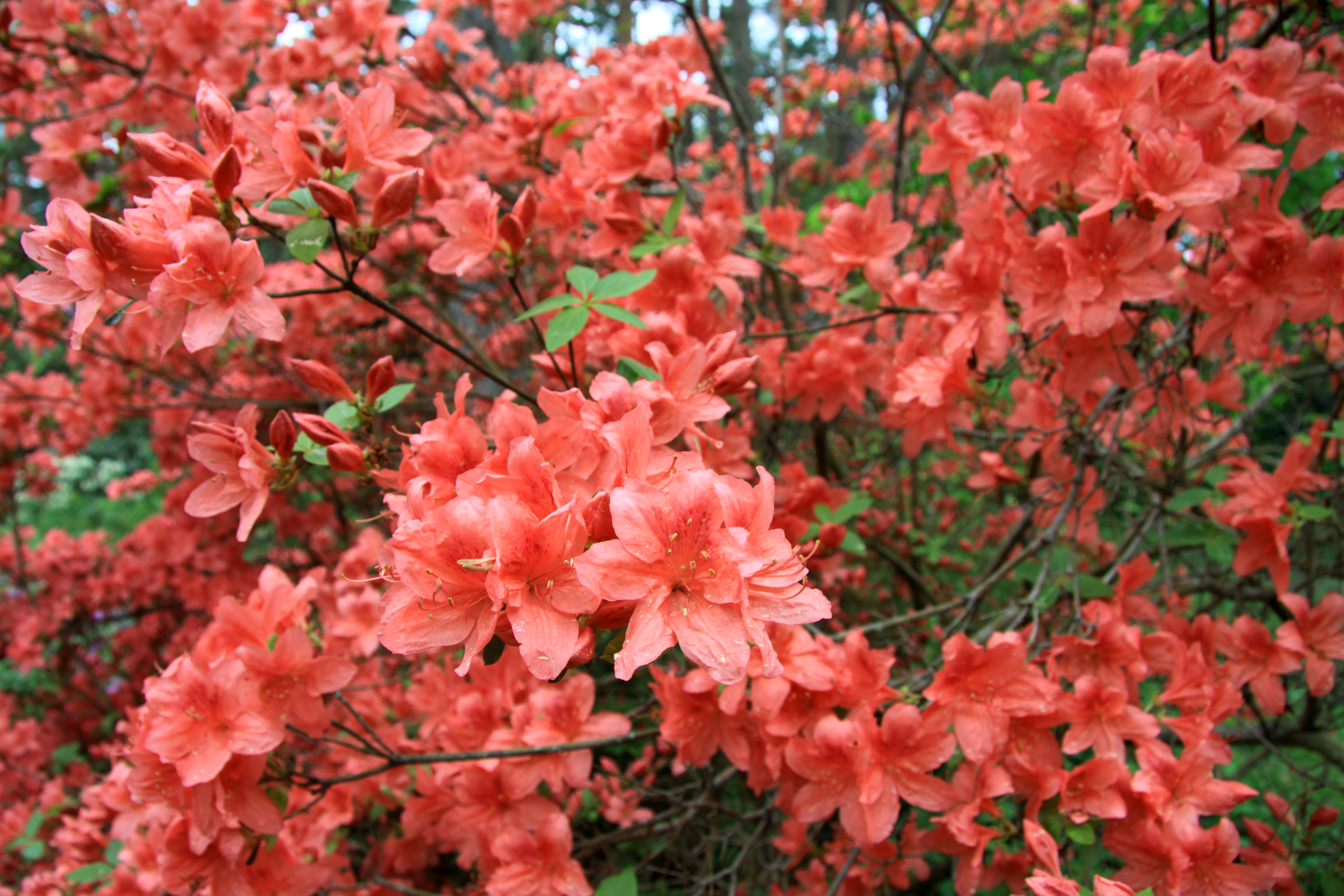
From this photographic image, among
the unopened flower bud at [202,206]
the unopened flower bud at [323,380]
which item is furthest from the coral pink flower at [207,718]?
the unopened flower bud at [202,206]

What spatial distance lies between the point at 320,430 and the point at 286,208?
15.1 inches

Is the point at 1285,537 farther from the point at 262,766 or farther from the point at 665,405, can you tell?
the point at 262,766

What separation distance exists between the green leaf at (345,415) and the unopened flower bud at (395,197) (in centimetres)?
32

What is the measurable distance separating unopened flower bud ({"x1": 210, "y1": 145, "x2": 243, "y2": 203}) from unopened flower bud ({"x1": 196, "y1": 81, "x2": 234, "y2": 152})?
0.06 metres

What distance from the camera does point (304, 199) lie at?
1231 mm

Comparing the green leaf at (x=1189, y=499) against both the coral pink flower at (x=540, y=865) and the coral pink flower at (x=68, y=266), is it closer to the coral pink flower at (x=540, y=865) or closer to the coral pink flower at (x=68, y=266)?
the coral pink flower at (x=540, y=865)

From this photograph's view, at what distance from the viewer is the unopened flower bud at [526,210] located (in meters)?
1.38

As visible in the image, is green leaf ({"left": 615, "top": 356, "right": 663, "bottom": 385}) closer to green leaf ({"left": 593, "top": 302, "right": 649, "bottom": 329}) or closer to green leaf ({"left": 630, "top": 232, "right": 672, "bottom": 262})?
green leaf ({"left": 593, "top": 302, "right": 649, "bottom": 329})

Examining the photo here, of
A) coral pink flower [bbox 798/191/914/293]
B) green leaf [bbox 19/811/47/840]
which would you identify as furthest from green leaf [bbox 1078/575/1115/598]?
green leaf [bbox 19/811/47/840]

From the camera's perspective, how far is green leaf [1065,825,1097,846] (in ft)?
4.30

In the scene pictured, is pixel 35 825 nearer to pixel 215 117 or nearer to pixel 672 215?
pixel 215 117

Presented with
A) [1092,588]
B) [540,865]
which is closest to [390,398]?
[540,865]

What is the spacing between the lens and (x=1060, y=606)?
6.19ft

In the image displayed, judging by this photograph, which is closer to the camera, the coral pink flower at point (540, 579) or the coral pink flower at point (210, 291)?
the coral pink flower at point (540, 579)
